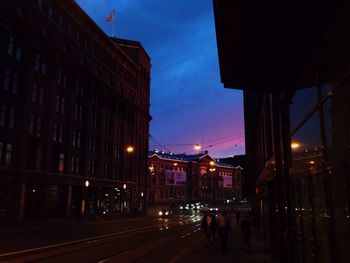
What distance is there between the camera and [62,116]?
171ft

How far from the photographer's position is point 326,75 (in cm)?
645

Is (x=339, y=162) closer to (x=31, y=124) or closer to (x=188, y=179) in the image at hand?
(x=31, y=124)

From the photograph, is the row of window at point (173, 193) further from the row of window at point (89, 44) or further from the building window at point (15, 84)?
the building window at point (15, 84)

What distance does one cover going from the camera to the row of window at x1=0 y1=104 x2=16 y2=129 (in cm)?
4009

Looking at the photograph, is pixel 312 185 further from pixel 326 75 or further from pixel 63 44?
pixel 63 44

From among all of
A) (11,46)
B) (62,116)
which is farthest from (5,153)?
(62,116)

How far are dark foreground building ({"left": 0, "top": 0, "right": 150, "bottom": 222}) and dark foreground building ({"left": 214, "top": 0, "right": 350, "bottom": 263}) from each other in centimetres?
3520

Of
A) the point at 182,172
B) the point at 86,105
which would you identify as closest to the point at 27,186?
the point at 86,105

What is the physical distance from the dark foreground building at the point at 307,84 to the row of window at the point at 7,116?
34.7 meters

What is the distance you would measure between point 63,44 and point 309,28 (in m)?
49.5

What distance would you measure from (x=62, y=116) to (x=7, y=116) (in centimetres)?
1133

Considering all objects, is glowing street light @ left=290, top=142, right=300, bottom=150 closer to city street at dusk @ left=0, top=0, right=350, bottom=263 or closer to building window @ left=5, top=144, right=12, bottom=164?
city street at dusk @ left=0, top=0, right=350, bottom=263

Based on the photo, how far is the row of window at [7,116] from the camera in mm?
40094

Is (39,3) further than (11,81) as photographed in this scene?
Yes
